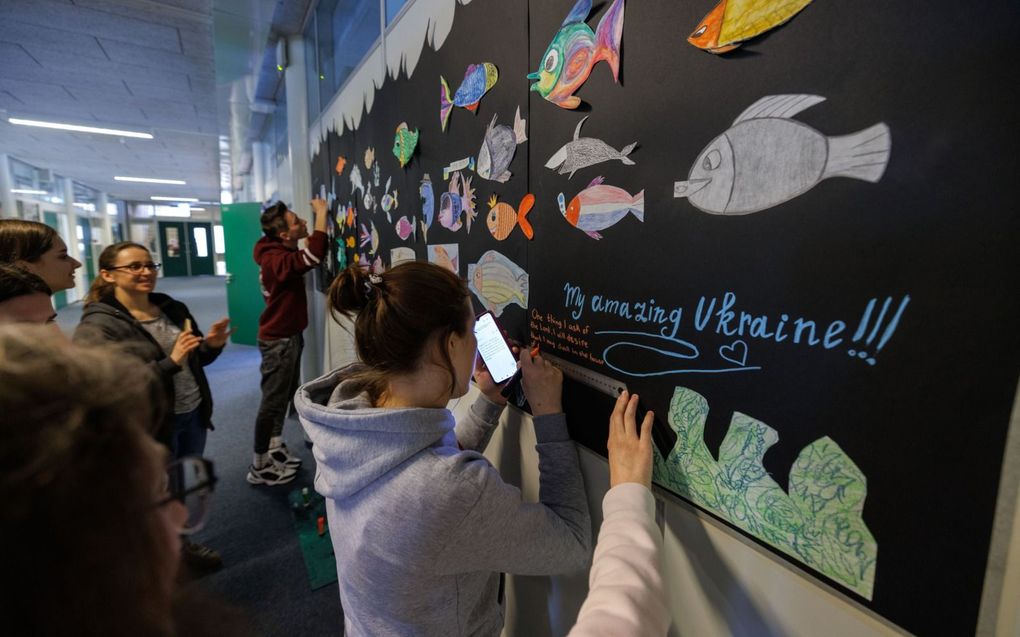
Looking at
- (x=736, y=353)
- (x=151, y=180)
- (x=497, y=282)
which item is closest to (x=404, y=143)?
(x=497, y=282)

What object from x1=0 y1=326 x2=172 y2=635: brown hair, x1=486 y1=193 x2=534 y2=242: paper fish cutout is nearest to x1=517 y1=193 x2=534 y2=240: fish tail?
x1=486 y1=193 x2=534 y2=242: paper fish cutout

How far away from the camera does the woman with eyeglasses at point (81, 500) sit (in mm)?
279

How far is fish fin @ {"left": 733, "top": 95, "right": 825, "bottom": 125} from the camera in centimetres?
52

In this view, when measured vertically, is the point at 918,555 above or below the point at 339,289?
below

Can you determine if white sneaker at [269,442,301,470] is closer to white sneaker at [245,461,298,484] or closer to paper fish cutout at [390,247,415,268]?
white sneaker at [245,461,298,484]

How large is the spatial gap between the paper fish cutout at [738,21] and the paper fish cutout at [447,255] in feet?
3.01

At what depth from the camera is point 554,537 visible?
81cm

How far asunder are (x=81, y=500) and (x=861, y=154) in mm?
769

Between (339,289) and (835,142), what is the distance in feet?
2.87

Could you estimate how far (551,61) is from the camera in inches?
36.7

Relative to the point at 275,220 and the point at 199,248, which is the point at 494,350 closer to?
the point at 275,220

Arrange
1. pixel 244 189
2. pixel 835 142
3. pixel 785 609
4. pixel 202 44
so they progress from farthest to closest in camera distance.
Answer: pixel 244 189
pixel 202 44
pixel 785 609
pixel 835 142

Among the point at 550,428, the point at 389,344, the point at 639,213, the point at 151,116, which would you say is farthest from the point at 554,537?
the point at 151,116

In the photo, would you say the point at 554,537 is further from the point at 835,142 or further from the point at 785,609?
the point at 835,142
